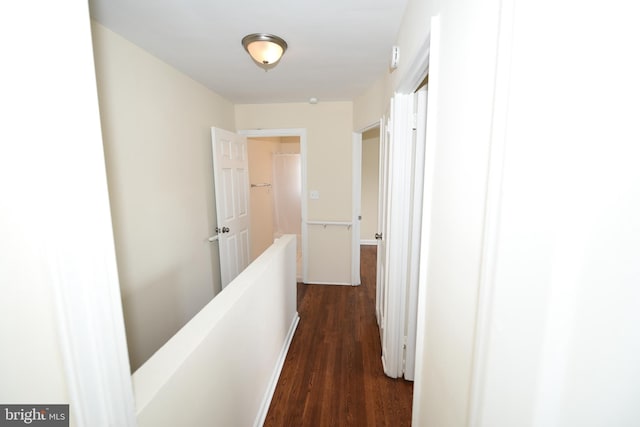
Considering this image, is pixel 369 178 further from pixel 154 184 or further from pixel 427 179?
pixel 427 179

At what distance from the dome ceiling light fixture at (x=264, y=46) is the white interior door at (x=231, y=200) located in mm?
1089

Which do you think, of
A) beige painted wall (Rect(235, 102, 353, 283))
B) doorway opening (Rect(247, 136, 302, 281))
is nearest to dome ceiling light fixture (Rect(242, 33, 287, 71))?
beige painted wall (Rect(235, 102, 353, 283))

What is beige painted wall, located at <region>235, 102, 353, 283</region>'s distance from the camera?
10.8 feet

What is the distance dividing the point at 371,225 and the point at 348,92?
3.05 m

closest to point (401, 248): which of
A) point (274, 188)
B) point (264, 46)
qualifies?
point (264, 46)

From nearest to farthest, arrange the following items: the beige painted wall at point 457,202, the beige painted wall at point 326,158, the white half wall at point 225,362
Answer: the beige painted wall at point 457,202
the white half wall at point 225,362
the beige painted wall at point 326,158

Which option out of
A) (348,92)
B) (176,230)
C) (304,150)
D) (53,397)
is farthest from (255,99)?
(53,397)

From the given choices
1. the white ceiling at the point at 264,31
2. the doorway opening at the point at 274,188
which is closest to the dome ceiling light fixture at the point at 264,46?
the white ceiling at the point at 264,31

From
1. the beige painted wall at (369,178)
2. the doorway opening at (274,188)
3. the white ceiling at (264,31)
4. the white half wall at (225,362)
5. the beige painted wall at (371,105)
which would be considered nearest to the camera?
the white half wall at (225,362)

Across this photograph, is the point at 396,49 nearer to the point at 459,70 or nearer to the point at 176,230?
the point at 459,70

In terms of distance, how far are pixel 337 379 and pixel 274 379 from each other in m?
0.45

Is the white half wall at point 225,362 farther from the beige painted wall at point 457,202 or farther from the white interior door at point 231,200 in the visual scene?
the white interior door at point 231,200

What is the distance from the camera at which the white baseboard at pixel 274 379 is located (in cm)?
158

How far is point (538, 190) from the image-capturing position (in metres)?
0.43
